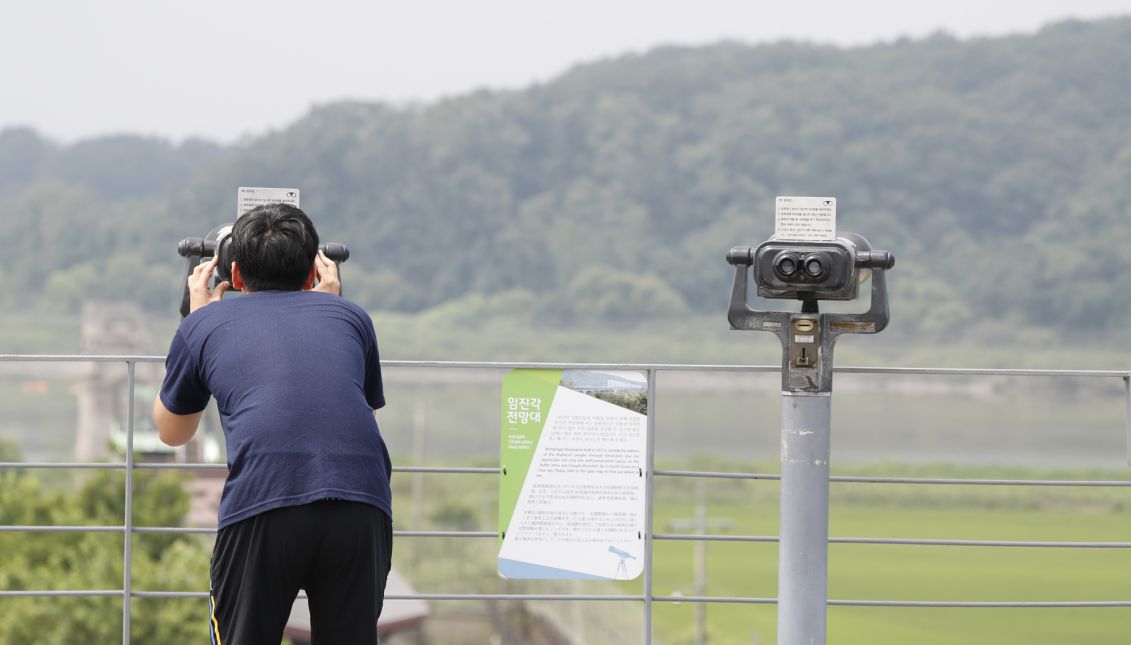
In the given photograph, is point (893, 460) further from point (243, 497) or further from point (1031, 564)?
point (243, 497)

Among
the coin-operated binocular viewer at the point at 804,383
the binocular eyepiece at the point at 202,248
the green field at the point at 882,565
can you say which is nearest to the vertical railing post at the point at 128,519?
the binocular eyepiece at the point at 202,248

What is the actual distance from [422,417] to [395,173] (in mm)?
21368

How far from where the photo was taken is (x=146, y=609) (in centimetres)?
2483

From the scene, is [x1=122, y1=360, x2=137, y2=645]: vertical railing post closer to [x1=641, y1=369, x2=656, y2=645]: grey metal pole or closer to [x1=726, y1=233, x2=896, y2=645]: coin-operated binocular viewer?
[x1=641, y1=369, x2=656, y2=645]: grey metal pole

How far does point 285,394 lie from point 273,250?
31 cm

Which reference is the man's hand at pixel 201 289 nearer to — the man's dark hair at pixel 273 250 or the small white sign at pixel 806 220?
the man's dark hair at pixel 273 250

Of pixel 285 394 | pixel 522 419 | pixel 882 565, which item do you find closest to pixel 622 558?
pixel 522 419

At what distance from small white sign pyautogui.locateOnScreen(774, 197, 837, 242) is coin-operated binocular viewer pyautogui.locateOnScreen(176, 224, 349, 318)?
1.06m

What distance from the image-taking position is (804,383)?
2.95 m

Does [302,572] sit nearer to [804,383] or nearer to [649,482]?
[804,383]

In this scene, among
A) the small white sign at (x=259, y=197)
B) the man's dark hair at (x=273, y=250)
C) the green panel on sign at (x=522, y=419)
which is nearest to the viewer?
the man's dark hair at (x=273, y=250)

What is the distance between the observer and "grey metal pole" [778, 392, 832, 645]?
2.95 m

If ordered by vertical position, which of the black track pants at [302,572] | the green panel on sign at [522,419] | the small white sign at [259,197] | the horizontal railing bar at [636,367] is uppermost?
the small white sign at [259,197]

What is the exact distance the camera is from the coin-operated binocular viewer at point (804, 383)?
2918 millimetres
